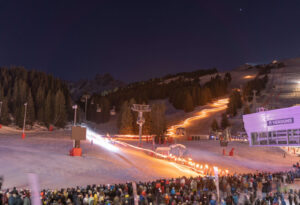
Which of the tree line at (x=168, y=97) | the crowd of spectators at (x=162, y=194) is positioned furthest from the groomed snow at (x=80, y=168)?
the tree line at (x=168, y=97)

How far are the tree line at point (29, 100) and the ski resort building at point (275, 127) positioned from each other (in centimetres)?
4711

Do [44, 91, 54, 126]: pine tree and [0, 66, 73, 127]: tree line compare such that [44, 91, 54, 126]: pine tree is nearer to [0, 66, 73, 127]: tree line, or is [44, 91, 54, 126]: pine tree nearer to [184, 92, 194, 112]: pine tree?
[0, 66, 73, 127]: tree line

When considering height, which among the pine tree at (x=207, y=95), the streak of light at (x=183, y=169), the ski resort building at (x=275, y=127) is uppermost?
the pine tree at (x=207, y=95)

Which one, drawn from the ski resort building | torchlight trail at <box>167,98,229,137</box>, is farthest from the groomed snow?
torchlight trail at <box>167,98,229,137</box>

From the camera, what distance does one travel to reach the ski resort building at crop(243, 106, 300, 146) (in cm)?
2102

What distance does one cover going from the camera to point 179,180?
16.6m

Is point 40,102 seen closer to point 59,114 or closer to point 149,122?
point 59,114

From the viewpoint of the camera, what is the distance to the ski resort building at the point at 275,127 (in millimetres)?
21016

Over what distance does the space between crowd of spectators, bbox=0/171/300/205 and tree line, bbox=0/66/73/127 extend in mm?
49744

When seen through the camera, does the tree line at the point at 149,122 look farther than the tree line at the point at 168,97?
No

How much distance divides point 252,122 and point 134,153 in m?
12.4

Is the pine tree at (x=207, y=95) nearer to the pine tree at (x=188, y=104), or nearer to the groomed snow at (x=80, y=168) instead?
the pine tree at (x=188, y=104)

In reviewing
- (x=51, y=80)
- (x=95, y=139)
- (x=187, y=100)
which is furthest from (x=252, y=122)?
(x=51, y=80)

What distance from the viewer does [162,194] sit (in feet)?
48.0
